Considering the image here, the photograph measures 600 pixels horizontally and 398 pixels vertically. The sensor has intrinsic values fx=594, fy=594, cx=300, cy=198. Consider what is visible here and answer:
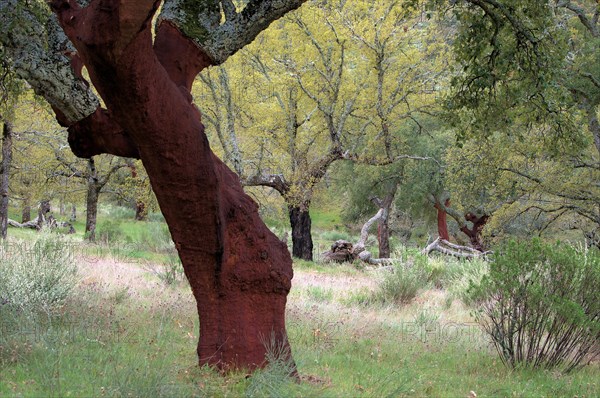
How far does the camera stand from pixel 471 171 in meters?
17.1

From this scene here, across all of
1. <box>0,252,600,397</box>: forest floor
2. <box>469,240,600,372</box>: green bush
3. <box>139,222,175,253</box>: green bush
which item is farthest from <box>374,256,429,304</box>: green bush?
<box>139,222,175,253</box>: green bush

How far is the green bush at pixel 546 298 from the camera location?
20.6 feet

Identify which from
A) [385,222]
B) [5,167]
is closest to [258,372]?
[5,167]

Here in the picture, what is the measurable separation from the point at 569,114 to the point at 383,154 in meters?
17.1

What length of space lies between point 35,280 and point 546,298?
18.5 feet

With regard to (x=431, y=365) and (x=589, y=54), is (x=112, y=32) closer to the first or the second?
(x=431, y=365)

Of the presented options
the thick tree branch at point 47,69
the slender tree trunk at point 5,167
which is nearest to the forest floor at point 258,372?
the thick tree branch at point 47,69

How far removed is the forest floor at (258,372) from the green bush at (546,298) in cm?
27

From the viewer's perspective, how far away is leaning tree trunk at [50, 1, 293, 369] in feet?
12.3

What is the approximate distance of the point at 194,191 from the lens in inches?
172

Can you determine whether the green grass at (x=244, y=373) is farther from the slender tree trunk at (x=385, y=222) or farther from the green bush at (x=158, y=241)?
the slender tree trunk at (x=385, y=222)

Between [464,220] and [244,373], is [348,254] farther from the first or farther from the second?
[244,373]

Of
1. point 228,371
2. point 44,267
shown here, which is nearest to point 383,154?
point 44,267

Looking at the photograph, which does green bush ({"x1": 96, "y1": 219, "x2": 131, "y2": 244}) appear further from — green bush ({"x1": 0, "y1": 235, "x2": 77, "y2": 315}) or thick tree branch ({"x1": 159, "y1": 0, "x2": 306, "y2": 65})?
thick tree branch ({"x1": 159, "y1": 0, "x2": 306, "y2": 65})
